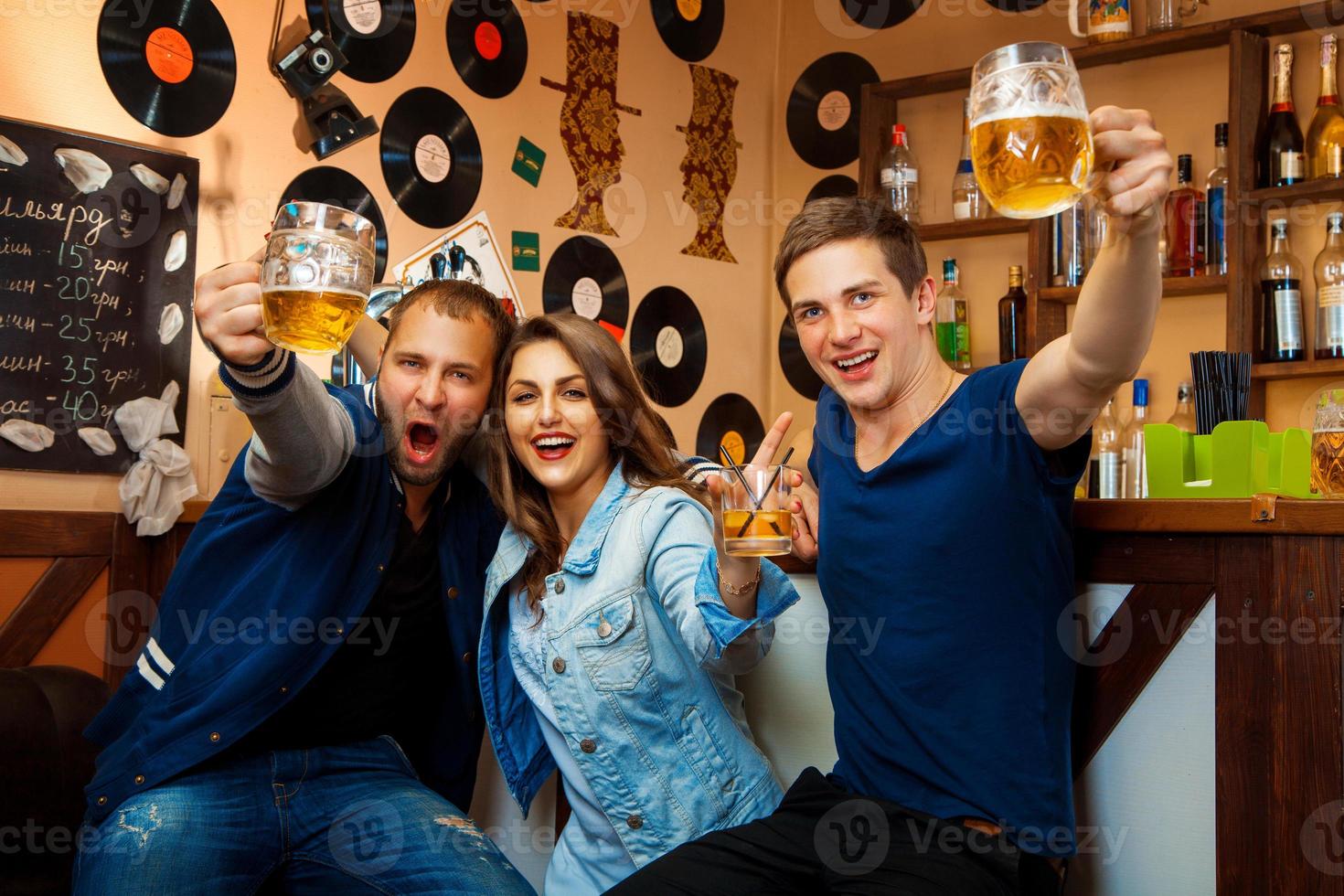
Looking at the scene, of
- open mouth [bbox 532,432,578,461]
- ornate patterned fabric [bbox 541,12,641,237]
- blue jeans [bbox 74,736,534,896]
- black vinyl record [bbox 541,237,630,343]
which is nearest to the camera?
blue jeans [bbox 74,736,534,896]

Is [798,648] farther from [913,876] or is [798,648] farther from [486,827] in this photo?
[486,827]

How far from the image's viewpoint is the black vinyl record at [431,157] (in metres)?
3.63

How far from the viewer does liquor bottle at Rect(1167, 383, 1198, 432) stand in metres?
3.83

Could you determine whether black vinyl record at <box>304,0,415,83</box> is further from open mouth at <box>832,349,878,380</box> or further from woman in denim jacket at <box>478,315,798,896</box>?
open mouth at <box>832,349,878,380</box>

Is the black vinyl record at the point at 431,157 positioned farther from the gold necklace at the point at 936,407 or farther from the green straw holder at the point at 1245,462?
the green straw holder at the point at 1245,462

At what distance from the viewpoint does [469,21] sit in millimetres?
3877

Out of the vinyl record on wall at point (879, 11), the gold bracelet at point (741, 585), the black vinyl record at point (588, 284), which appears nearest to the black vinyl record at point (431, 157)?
the black vinyl record at point (588, 284)

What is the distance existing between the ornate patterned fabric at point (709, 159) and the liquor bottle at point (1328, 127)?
2158mm

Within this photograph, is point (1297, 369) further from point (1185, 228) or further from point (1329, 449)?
point (1329, 449)

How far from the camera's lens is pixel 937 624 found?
153cm

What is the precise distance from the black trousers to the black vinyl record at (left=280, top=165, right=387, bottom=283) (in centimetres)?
223

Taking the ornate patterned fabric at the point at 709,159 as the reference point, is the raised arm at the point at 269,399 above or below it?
below

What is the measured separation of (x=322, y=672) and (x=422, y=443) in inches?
16.5

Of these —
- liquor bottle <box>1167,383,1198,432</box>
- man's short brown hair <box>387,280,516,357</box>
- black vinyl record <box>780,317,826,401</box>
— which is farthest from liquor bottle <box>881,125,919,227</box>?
man's short brown hair <box>387,280,516,357</box>
